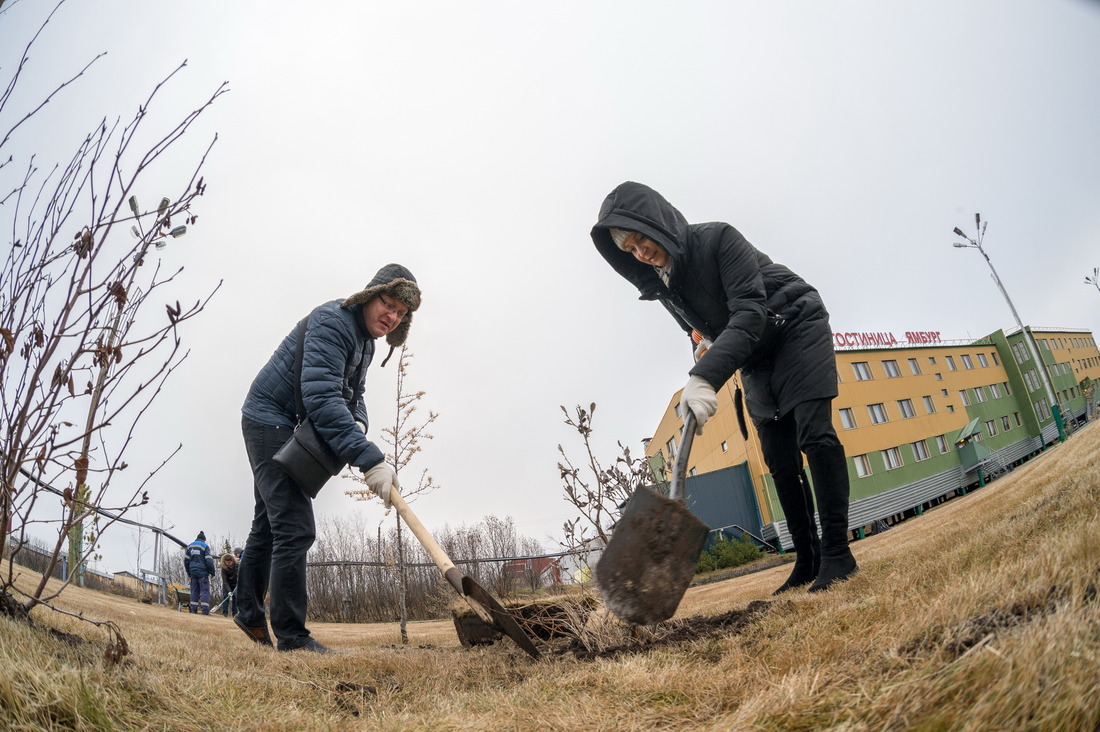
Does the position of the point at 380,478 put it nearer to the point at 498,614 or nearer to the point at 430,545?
the point at 430,545

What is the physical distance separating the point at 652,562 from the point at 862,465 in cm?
3140

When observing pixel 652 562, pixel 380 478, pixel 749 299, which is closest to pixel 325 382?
pixel 380 478

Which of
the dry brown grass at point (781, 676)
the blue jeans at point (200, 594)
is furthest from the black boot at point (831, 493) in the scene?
the blue jeans at point (200, 594)

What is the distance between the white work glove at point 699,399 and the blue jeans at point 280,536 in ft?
7.99

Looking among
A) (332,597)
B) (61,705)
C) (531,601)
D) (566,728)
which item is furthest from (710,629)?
(332,597)

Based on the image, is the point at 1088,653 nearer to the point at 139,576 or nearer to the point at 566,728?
the point at 566,728

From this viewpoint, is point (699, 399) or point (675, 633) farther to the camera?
point (699, 399)

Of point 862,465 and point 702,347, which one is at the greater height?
point 702,347

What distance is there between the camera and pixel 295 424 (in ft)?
12.9

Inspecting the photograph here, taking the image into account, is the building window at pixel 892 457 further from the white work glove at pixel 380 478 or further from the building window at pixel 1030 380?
the white work glove at pixel 380 478

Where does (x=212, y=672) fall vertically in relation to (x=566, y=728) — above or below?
above

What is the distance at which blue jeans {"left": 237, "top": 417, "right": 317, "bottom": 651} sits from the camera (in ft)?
11.6

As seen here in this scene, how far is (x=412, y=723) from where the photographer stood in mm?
1449

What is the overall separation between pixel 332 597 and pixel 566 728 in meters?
15.4
